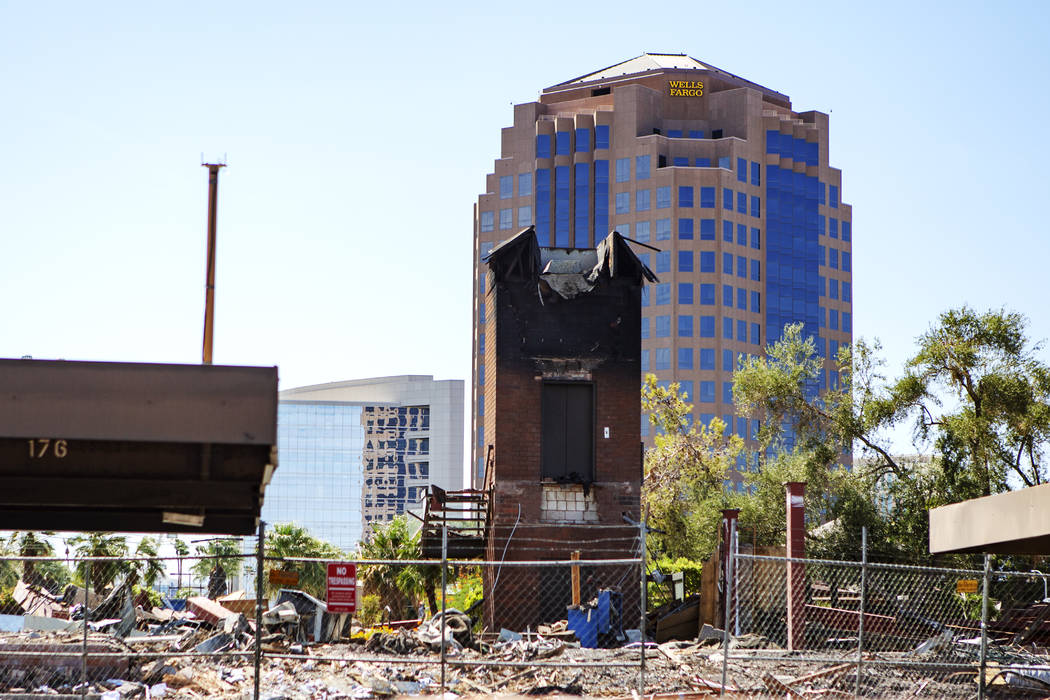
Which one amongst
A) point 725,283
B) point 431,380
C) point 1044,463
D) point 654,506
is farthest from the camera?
point 431,380

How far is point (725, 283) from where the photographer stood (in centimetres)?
11875

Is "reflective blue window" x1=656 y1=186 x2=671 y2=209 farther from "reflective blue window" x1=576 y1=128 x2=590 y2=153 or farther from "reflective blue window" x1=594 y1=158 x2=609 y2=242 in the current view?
"reflective blue window" x1=576 y1=128 x2=590 y2=153

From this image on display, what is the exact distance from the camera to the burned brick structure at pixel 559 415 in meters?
29.6

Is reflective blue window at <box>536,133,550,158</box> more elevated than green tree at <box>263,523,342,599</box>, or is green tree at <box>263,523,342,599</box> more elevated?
reflective blue window at <box>536,133,550,158</box>

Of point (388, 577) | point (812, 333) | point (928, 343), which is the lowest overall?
point (388, 577)

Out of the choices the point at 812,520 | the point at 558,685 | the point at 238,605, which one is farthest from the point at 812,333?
the point at 558,685

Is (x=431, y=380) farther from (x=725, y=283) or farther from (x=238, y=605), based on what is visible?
(x=238, y=605)

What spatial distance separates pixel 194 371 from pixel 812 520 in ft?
117

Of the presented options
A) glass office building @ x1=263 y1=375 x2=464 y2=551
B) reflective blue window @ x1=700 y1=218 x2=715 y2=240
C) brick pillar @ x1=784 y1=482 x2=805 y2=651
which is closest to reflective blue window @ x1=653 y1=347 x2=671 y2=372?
reflective blue window @ x1=700 y1=218 x2=715 y2=240

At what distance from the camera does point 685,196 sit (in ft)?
387

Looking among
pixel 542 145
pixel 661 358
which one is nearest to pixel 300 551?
pixel 661 358

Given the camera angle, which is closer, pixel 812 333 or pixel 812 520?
pixel 812 520

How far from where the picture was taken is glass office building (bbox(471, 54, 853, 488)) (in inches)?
4641

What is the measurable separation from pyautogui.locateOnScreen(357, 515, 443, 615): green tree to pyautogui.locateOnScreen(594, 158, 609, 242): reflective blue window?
82342mm
